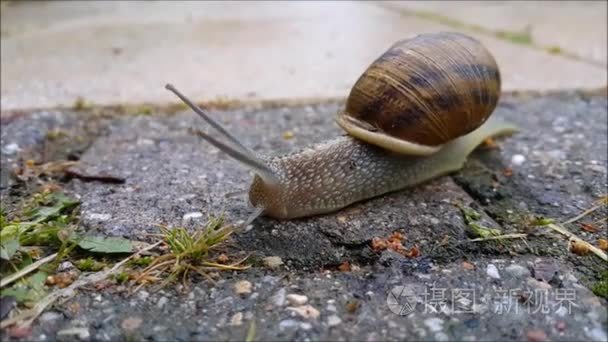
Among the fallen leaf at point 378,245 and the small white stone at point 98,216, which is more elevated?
the small white stone at point 98,216

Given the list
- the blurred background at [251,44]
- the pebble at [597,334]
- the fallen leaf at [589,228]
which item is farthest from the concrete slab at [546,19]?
the pebble at [597,334]

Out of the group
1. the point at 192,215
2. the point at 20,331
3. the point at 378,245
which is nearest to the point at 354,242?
the point at 378,245

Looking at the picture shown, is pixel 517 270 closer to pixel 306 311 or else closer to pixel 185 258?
pixel 306 311

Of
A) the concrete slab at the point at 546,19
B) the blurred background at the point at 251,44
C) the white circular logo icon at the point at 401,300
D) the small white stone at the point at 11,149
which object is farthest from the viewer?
the concrete slab at the point at 546,19

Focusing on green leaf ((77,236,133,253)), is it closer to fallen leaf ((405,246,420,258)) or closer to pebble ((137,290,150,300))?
pebble ((137,290,150,300))

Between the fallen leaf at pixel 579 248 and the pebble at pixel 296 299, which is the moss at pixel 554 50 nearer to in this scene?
the fallen leaf at pixel 579 248

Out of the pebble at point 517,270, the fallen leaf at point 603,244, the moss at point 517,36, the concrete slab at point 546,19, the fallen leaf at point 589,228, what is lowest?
the fallen leaf at point 589,228
